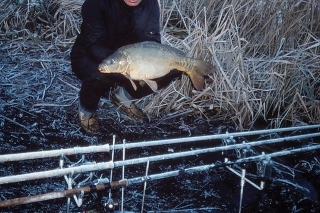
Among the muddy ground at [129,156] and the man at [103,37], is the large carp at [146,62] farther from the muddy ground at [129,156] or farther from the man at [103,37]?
the muddy ground at [129,156]

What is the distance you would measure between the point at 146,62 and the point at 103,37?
0.75 meters

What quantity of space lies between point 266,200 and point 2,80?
3342 mm

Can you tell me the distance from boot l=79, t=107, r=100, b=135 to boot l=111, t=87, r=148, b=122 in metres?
0.47

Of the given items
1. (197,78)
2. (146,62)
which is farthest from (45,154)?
(197,78)

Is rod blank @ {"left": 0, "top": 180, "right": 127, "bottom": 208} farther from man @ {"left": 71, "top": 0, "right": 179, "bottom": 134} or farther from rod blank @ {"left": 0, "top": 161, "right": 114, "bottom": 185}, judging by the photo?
man @ {"left": 71, "top": 0, "right": 179, "bottom": 134}

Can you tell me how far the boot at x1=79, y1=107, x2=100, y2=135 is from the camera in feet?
12.7

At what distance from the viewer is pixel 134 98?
427 centimetres

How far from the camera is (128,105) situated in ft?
Result: 14.0

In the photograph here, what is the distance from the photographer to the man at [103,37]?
367 cm

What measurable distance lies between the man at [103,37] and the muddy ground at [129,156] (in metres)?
0.34

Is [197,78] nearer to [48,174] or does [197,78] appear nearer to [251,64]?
[251,64]

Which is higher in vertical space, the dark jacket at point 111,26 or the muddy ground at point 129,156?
the dark jacket at point 111,26

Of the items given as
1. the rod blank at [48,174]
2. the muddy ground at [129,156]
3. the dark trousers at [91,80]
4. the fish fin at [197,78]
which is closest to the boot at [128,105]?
the muddy ground at [129,156]

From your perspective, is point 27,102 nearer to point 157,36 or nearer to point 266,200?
point 157,36
